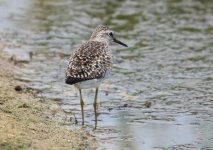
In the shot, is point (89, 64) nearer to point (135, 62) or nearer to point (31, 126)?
point (31, 126)

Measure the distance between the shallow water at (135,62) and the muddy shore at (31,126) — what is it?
1.07 feet

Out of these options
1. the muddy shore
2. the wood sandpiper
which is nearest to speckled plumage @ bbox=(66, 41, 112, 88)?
the wood sandpiper

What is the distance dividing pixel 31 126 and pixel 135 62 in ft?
14.9

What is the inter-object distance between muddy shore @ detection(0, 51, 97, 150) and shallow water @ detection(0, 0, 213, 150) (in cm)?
32

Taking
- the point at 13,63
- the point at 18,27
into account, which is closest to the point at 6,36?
the point at 18,27

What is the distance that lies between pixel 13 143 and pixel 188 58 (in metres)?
5.89

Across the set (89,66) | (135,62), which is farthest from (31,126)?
(135,62)

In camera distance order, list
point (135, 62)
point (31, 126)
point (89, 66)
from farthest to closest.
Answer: point (135, 62) → point (89, 66) → point (31, 126)

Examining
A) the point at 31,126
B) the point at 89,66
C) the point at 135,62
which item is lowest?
the point at 135,62

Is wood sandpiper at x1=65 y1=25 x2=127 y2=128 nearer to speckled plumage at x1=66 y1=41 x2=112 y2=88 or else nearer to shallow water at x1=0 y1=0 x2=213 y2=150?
speckled plumage at x1=66 y1=41 x2=112 y2=88

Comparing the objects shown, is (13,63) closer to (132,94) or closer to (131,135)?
(132,94)

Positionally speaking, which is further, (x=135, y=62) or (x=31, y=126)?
(x=135, y=62)

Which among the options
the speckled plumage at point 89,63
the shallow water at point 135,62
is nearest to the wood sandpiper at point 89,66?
the speckled plumage at point 89,63

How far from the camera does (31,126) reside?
25.3ft
